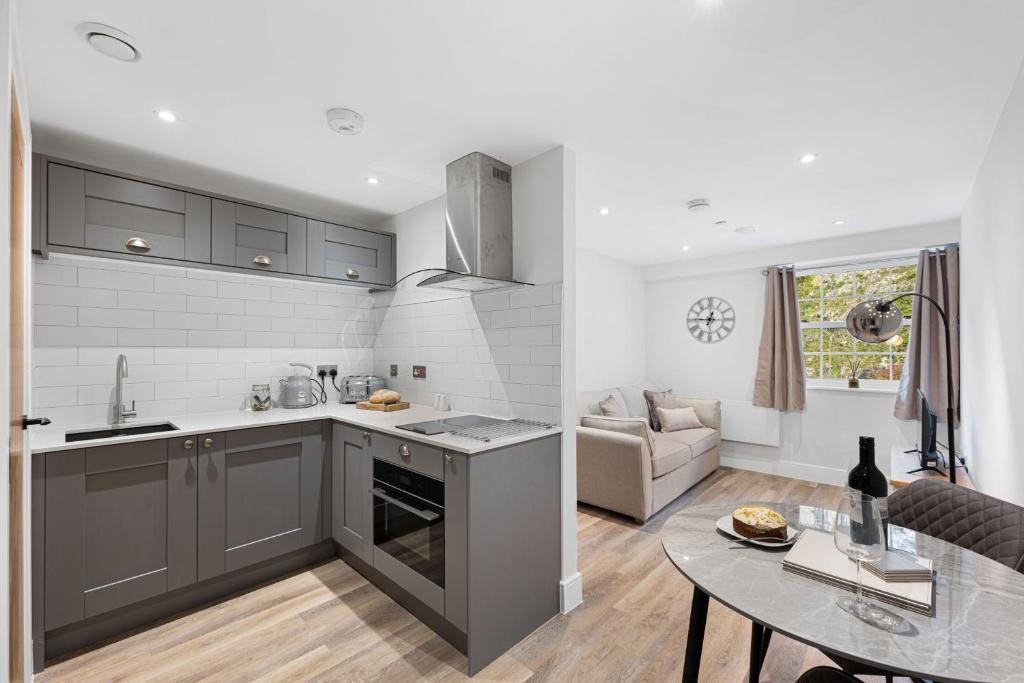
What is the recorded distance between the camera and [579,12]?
1409 mm

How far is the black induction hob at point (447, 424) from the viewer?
7.33ft

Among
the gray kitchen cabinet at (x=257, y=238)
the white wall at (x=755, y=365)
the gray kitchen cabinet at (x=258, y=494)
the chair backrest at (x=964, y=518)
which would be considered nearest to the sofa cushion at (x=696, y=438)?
the white wall at (x=755, y=365)

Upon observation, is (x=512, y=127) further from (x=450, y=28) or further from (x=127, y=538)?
(x=127, y=538)

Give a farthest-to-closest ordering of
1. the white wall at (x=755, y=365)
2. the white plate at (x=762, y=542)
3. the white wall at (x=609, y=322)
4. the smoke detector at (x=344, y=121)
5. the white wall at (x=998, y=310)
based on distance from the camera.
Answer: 1. the white wall at (x=609, y=322)
2. the white wall at (x=755, y=365)
3. the smoke detector at (x=344, y=121)
4. the white wall at (x=998, y=310)
5. the white plate at (x=762, y=542)

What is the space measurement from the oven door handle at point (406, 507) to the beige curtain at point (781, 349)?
405 cm

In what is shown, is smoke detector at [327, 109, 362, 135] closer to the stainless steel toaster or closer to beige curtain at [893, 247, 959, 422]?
the stainless steel toaster

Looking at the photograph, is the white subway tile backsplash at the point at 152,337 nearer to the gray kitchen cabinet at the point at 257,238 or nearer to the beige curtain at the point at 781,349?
the gray kitchen cabinet at the point at 257,238

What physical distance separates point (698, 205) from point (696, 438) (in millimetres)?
2260

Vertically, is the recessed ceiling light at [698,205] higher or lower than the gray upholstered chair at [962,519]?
higher

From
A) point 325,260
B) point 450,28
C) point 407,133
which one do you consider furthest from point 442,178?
point 450,28

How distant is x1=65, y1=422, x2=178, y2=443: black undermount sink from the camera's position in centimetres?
224

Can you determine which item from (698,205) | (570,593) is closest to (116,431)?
(570,593)

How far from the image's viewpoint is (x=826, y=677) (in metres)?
1.14

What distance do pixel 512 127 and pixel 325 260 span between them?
5.46 ft
